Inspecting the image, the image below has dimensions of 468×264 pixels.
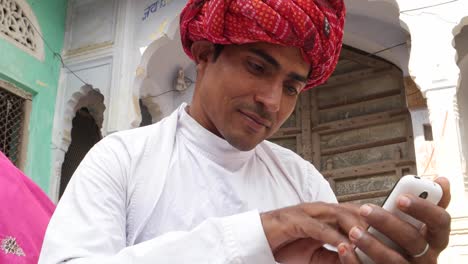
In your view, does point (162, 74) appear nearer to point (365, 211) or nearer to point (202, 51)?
point (202, 51)

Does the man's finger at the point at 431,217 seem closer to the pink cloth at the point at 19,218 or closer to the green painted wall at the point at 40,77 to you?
the pink cloth at the point at 19,218

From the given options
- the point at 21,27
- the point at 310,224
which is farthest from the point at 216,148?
the point at 21,27

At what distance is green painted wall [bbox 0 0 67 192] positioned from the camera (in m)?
5.26

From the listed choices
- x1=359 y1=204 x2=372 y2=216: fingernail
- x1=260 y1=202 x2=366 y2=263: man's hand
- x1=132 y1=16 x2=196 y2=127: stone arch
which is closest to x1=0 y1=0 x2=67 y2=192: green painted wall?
x1=132 y1=16 x2=196 y2=127: stone arch

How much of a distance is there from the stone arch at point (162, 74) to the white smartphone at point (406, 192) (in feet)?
15.5

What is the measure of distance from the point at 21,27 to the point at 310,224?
5199 millimetres

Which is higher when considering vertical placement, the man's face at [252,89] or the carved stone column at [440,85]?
the carved stone column at [440,85]

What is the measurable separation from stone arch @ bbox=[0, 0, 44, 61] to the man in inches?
175

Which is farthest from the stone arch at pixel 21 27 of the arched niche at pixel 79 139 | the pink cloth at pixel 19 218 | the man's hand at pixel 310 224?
the man's hand at pixel 310 224

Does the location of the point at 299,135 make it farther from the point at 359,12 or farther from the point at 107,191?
the point at 107,191

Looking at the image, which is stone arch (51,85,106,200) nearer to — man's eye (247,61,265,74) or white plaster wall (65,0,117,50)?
white plaster wall (65,0,117,50)

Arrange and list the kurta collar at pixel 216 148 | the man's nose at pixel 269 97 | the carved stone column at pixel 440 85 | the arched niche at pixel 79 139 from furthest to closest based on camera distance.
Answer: the arched niche at pixel 79 139 → the carved stone column at pixel 440 85 → the kurta collar at pixel 216 148 → the man's nose at pixel 269 97

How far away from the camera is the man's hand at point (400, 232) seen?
0.76 metres

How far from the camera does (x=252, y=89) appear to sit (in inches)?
44.1
